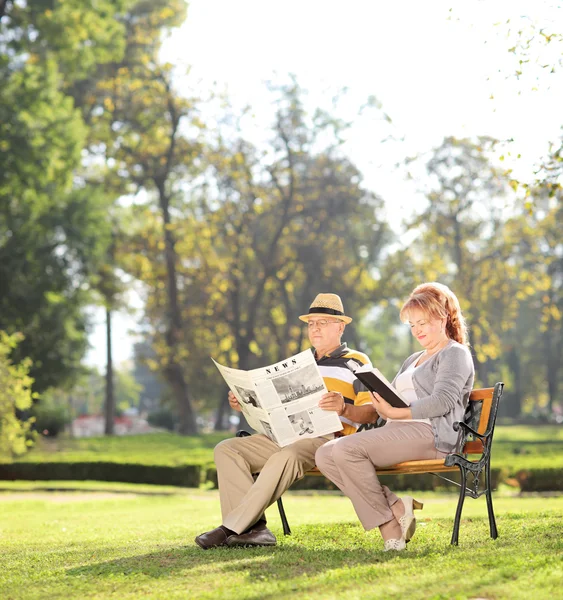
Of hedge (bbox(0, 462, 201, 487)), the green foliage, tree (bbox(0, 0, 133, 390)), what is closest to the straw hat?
the green foliage

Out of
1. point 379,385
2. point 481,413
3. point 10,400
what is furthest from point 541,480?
point 379,385

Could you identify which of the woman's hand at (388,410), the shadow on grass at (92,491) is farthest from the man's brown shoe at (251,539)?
the shadow on grass at (92,491)

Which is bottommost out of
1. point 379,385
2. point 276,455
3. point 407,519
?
point 407,519

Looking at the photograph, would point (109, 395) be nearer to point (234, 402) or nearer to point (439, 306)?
point (234, 402)

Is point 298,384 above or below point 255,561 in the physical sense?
above

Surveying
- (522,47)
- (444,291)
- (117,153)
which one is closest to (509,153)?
(522,47)

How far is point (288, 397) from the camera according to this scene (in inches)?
232

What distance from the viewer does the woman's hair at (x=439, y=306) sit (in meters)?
6.01

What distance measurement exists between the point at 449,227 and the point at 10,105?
1989cm

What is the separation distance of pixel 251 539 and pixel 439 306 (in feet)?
6.61

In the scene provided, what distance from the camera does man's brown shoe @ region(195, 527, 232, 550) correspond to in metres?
6.08

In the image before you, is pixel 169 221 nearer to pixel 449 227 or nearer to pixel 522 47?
pixel 449 227

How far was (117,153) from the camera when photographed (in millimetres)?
33719

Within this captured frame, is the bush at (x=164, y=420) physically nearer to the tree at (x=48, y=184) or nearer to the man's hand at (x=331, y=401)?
the tree at (x=48, y=184)
